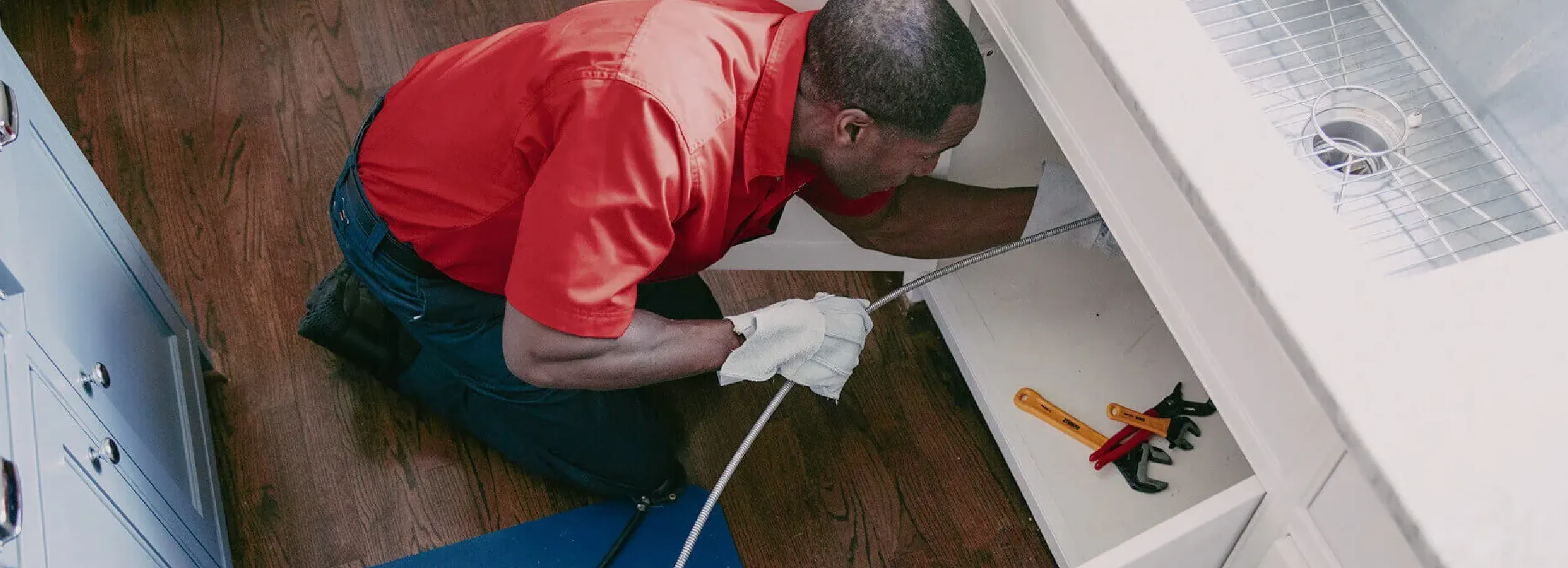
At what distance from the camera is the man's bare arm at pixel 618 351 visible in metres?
1.01

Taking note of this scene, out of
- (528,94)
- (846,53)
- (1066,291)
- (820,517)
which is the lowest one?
(820,517)

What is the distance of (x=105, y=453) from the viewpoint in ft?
3.50

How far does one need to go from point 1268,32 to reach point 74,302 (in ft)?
3.64

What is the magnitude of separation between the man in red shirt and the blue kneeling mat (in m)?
0.26

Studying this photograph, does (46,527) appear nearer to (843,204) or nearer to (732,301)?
(843,204)

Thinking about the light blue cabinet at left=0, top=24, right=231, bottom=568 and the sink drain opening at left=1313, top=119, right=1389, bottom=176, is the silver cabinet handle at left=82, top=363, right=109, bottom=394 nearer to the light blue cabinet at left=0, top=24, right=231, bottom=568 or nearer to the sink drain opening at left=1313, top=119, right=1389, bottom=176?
the light blue cabinet at left=0, top=24, right=231, bottom=568

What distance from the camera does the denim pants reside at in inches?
49.3

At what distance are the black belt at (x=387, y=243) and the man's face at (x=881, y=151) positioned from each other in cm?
46

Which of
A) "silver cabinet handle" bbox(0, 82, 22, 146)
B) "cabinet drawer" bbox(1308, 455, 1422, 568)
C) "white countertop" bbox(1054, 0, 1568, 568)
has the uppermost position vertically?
"silver cabinet handle" bbox(0, 82, 22, 146)

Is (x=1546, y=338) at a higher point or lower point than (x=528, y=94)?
lower

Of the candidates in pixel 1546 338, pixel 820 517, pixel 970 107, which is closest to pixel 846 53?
pixel 970 107

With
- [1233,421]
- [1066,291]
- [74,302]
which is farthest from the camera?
[1066,291]

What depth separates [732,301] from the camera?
64.4 inches

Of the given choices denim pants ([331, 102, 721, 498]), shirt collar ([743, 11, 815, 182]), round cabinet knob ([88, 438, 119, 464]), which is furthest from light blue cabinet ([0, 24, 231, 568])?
shirt collar ([743, 11, 815, 182])
